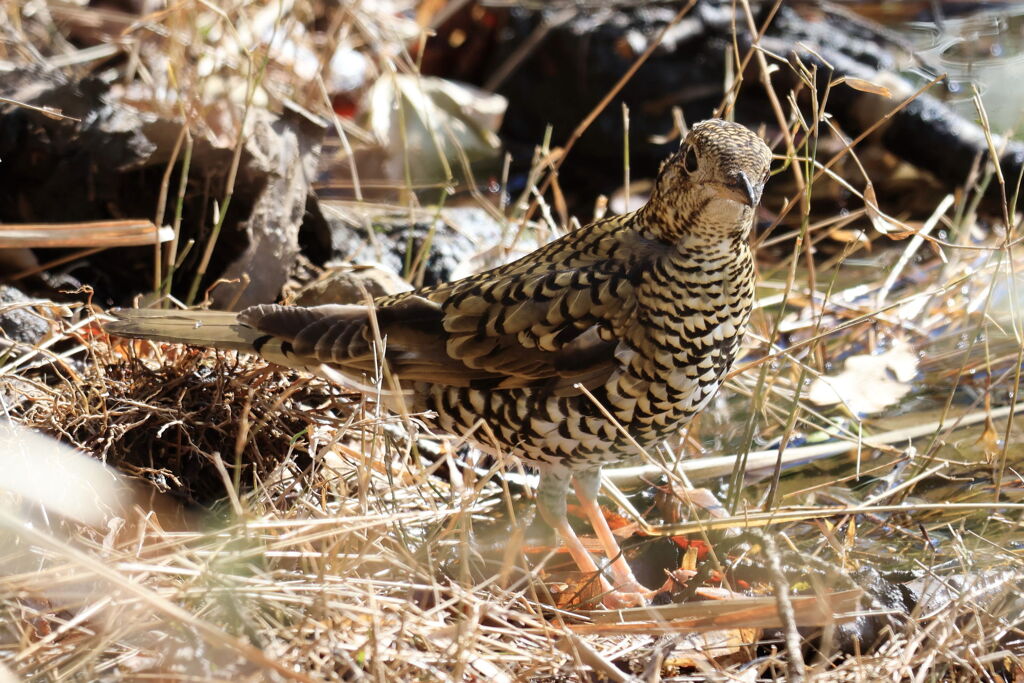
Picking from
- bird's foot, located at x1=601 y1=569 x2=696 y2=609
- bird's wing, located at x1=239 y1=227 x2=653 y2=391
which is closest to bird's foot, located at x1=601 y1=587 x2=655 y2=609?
bird's foot, located at x1=601 y1=569 x2=696 y2=609

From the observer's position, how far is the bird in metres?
2.73

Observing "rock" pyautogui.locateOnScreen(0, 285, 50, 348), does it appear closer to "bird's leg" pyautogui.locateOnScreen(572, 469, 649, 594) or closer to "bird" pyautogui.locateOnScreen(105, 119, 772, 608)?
"bird" pyautogui.locateOnScreen(105, 119, 772, 608)

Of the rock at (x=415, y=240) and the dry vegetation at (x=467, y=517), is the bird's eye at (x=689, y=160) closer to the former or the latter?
the dry vegetation at (x=467, y=517)

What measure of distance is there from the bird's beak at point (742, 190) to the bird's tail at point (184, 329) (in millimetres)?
1465

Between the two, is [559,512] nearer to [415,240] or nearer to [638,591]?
[638,591]

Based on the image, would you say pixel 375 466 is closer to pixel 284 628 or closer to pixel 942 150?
pixel 284 628

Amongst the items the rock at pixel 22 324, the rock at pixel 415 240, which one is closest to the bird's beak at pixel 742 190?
the rock at pixel 415 240

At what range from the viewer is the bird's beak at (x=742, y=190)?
246 centimetres

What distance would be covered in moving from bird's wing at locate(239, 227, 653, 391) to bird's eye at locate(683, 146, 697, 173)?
0.28m

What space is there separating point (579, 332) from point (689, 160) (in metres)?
0.55

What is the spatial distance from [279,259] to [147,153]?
70 centimetres

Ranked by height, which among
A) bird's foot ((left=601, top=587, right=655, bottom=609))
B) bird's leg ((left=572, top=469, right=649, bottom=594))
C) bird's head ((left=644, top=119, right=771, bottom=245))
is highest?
bird's head ((left=644, top=119, right=771, bottom=245))

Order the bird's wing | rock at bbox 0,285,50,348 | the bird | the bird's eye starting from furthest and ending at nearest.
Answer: rock at bbox 0,285,50,348
the bird's wing
the bird
the bird's eye

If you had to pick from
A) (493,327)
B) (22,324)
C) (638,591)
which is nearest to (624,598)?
(638,591)
